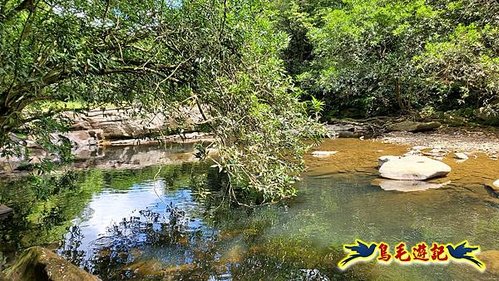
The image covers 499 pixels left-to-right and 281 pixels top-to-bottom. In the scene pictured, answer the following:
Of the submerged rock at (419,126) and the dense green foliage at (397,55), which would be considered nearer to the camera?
the dense green foliage at (397,55)

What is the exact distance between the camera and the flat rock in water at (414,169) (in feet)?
32.7

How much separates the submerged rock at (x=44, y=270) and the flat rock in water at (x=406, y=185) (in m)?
7.22

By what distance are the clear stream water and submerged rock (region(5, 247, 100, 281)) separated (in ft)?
4.20

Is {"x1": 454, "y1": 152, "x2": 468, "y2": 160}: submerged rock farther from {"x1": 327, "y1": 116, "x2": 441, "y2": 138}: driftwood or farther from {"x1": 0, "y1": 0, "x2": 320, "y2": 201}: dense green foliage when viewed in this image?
{"x1": 0, "y1": 0, "x2": 320, "y2": 201}: dense green foliage

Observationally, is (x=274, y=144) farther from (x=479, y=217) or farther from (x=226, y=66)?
(x=479, y=217)

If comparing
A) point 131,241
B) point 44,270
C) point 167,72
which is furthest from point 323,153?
point 44,270

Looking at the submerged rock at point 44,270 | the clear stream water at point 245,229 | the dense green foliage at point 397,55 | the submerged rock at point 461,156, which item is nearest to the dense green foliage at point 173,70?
the clear stream water at point 245,229

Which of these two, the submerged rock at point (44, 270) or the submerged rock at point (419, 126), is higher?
the submerged rock at point (419, 126)

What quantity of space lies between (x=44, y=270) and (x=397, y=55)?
54.4 ft

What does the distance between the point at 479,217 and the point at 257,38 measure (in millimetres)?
5040

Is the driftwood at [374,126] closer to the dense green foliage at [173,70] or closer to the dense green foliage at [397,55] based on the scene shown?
the dense green foliage at [397,55]

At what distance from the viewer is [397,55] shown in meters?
17.6

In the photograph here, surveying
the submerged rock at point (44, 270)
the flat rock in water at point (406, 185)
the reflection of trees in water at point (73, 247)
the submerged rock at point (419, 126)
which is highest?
the submerged rock at point (419, 126)

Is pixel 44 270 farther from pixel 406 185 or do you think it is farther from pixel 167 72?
pixel 406 185
